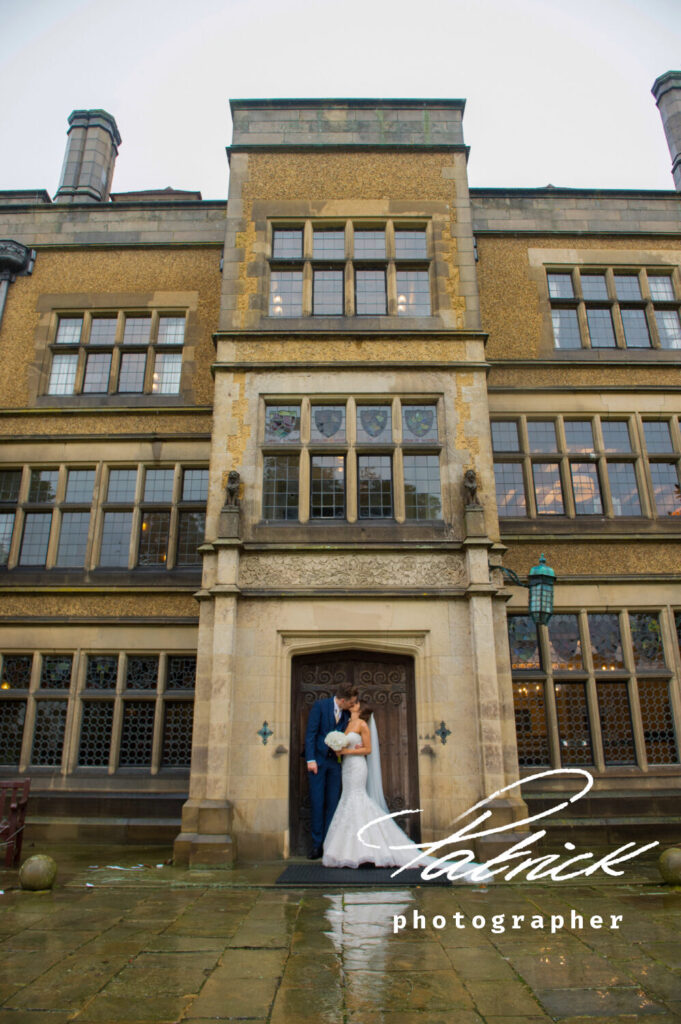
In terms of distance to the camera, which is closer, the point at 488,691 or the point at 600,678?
the point at 488,691

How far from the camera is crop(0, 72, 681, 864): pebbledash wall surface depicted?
9.34 metres

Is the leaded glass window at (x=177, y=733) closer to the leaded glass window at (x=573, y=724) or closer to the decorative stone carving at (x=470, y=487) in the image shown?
the decorative stone carving at (x=470, y=487)

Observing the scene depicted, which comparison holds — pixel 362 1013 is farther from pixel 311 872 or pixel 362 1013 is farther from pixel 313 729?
pixel 313 729

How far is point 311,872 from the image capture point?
306 inches

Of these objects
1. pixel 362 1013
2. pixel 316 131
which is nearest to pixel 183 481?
pixel 316 131

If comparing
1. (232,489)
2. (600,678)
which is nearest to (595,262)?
(600,678)

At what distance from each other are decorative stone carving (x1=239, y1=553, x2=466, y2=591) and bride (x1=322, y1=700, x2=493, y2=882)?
1.86 meters

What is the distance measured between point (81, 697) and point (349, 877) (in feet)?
21.0

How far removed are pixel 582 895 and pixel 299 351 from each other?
29.2 feet

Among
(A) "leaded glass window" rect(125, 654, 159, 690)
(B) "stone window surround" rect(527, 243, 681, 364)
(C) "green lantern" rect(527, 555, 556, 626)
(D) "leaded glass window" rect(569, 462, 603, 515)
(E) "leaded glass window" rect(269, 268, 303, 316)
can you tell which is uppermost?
(B) "stone window surround" rect(527, 243, 681, 364)

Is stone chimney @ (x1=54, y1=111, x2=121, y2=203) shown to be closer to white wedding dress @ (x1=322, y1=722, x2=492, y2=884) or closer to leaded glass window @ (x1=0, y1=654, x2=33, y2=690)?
leaded glass window @ (x1=0, y1=654, x2=33, y2=690)

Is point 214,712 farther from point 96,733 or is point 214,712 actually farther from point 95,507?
point 95,507

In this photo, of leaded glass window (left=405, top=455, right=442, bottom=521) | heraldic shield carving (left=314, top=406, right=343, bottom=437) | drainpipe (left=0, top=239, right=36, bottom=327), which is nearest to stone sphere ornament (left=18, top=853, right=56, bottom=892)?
leaded glass window (left=405, top=455, right=442, bottom=521)

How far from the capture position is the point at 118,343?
538 inches
